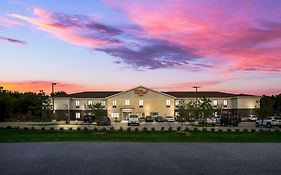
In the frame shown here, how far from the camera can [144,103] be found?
370ft

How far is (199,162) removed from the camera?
623 inches

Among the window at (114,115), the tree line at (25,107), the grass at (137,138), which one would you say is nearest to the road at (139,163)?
the grass at (137,138)

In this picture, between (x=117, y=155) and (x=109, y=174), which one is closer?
(x=109, y=174)

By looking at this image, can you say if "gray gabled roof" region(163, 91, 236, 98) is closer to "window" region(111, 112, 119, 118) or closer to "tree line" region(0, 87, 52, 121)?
"window" region(111, 112, 119, 118)

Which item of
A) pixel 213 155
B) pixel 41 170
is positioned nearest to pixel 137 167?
pixel 41 170

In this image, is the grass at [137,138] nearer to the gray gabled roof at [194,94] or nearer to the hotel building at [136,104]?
the hotel building at [136,104]

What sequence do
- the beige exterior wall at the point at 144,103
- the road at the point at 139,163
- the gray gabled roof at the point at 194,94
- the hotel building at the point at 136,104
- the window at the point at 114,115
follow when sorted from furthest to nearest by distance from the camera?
the gray gabled roof at the point at 194,94
the beige exterior wall at the point at 144,103
the hotel building at the point at 136,104
the window at the point at 114,115
the road at the point at 139,163

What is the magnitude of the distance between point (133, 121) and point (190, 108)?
28.2 ft

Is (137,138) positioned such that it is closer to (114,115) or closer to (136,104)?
(114,115)

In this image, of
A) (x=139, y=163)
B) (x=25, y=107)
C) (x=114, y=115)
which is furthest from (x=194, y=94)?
(x=139, y=163)

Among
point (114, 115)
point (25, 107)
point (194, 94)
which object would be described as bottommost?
point (114, 115)

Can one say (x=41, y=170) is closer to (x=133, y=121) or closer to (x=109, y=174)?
(x=109, y=174)

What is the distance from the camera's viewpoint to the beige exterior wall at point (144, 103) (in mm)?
112375

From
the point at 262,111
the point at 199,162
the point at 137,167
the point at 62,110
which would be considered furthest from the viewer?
the point at 62,110
